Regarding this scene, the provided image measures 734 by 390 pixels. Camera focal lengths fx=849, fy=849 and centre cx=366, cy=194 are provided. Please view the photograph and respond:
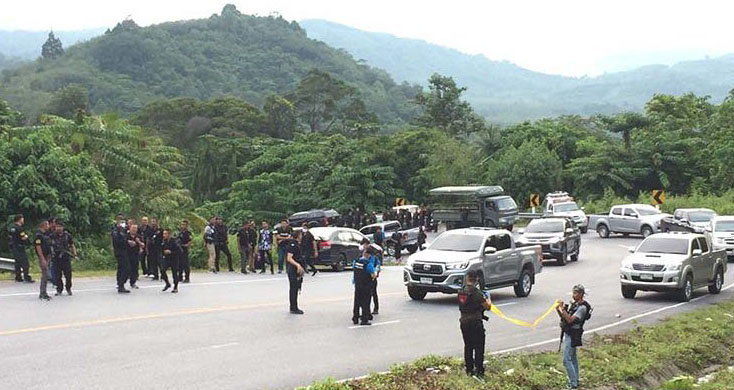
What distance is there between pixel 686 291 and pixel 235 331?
1269 cm

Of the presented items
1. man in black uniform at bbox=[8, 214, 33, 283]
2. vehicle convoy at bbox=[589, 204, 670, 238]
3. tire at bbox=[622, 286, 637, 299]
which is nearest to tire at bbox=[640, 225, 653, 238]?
vehicle convoy at bbox=[589, 204, 670, 238]

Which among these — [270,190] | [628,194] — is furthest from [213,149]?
[628,194]

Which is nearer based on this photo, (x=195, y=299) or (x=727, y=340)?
(x=727, y=340)

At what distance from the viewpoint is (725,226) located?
3412 centimetres

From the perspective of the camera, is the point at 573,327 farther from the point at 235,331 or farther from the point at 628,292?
the point at 628,292

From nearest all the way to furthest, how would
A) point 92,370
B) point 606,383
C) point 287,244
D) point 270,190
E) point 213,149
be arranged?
point 92,370 → point 606,383 → point 287,244 → point 270,190 → point 213,149

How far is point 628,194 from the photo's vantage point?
64.8 m

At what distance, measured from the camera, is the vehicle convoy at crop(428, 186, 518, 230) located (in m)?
46.6

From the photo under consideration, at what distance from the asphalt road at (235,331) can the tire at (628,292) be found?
29 centimetres

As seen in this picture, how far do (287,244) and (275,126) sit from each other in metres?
78.8

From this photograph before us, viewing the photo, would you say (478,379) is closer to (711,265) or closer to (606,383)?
(606,383)

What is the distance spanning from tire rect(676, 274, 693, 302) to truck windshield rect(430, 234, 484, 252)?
18.1 feet

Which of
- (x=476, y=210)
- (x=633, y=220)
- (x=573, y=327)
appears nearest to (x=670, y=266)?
(x=573, y=327)

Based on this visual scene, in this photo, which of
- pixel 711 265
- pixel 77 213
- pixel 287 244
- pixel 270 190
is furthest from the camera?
pixel 270 190
